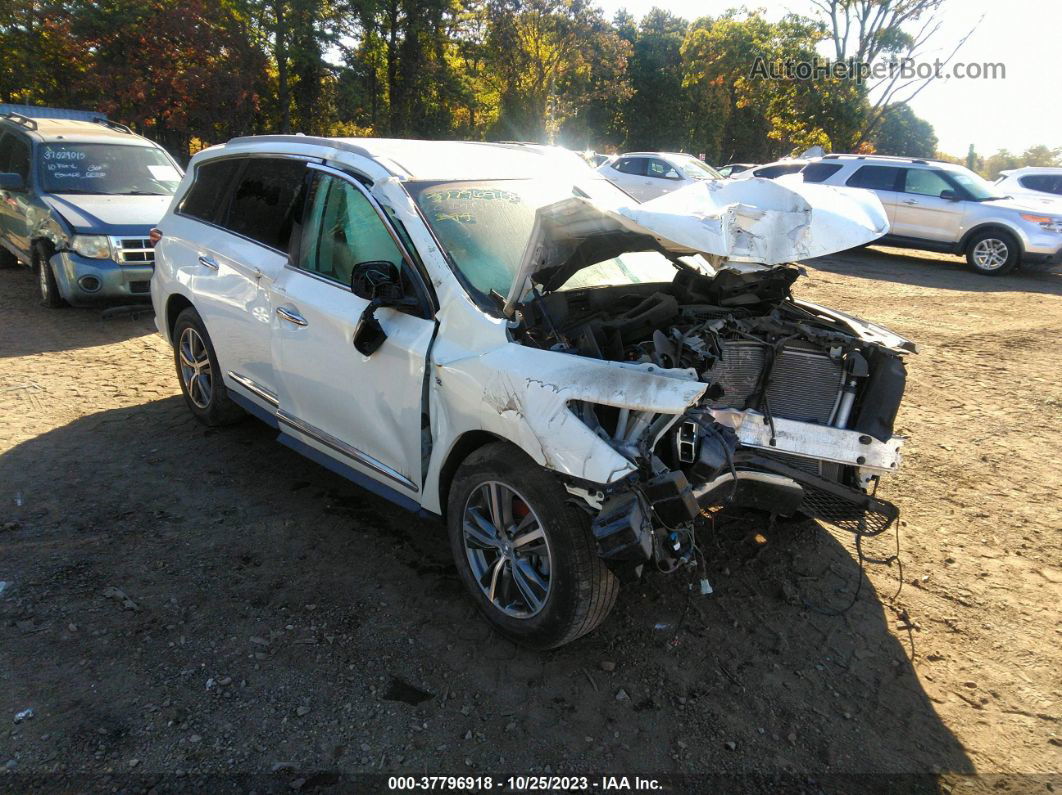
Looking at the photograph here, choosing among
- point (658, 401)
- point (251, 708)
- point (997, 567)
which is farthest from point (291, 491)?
point (997, 567)

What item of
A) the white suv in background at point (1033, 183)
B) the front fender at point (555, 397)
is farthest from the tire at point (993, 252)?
the front fender at point (555, 397)

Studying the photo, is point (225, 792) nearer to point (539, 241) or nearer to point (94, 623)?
point (94, 623)

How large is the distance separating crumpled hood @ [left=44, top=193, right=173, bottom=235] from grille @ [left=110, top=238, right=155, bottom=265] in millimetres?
94

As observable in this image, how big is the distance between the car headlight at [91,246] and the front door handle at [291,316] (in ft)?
16.5

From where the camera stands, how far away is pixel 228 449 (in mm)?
5016

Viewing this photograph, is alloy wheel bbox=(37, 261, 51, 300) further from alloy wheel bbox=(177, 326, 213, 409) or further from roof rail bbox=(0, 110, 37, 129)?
alloy wheel bbox=(177, 326, 213, 409)

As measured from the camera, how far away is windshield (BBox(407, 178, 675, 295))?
346cm

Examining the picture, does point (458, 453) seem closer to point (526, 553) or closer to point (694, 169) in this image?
point (526, 553)

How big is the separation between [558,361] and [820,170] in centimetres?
1399

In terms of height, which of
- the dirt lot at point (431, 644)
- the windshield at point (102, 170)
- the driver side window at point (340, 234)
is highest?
the windshield at point (102, 170)

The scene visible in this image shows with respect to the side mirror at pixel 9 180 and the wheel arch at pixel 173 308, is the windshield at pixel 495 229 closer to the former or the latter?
the wheel arch at pixel 173 308

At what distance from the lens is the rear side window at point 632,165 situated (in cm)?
1686

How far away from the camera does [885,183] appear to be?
1409 cm

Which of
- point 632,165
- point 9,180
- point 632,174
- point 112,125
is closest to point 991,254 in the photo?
point 632,174
